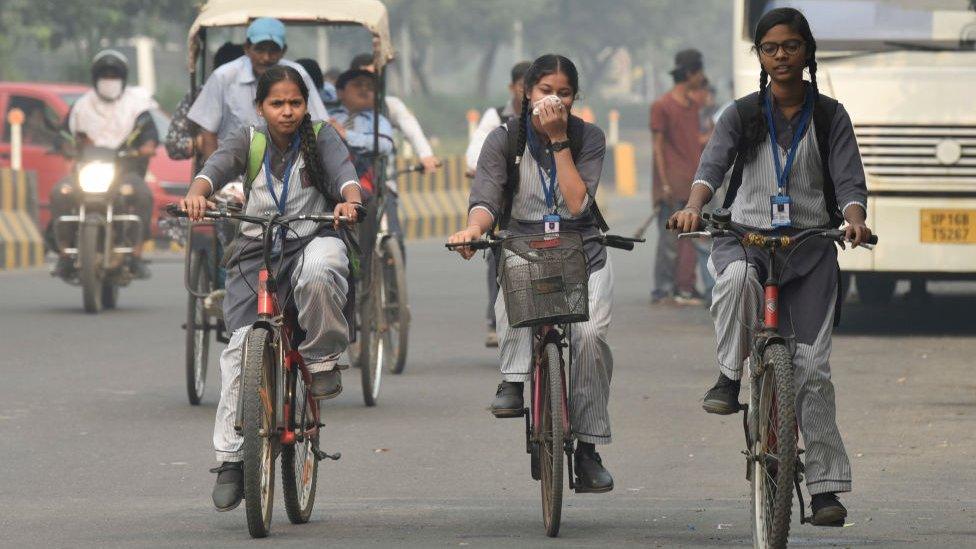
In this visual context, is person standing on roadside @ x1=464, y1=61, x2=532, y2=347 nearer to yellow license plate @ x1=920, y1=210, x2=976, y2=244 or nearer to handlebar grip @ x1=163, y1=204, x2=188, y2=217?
yellow license plate @ x1=920, y1=210, x2=976, y2=244

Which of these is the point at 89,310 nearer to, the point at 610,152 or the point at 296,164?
the point at 296,164

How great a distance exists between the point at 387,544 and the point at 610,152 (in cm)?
4479

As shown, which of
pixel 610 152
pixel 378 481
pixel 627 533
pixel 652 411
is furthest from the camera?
pixel 610 152

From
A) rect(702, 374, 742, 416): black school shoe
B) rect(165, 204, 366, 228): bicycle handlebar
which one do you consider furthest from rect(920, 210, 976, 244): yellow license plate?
rect(702, 374, 742, 416): black school shoe

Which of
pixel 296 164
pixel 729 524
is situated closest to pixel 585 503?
pixel 729 524

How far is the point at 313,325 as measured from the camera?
7570 mm

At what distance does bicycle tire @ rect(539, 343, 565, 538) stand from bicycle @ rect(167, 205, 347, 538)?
0.85 meters

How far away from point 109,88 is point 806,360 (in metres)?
11.1

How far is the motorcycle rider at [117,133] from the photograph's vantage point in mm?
16344

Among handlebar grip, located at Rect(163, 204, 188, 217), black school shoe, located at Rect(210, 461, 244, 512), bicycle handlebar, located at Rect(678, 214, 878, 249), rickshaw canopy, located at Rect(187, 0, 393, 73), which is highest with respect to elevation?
rickshaw canopy, located at Rect(187, 0, 393, 73)

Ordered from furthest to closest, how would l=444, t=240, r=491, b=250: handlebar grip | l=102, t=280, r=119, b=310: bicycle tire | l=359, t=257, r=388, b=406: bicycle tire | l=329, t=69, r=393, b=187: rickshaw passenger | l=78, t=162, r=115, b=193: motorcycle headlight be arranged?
l=102, t=280, r=119, b=310: bicycle tire → l=78, t=162, r=115, b=193: motorcycle headlight → l=329, t=69, r=393, b=187: rickshaw passenger → l=359, t=257, r=388, b=406: bicycle tire → l=444, t=240, r=491, b=250: handlebar grip

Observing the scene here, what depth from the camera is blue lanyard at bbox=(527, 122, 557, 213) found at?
7594mm

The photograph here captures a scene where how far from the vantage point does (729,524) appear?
292 inches

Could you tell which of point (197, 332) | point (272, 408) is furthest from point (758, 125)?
point (197, 332)
